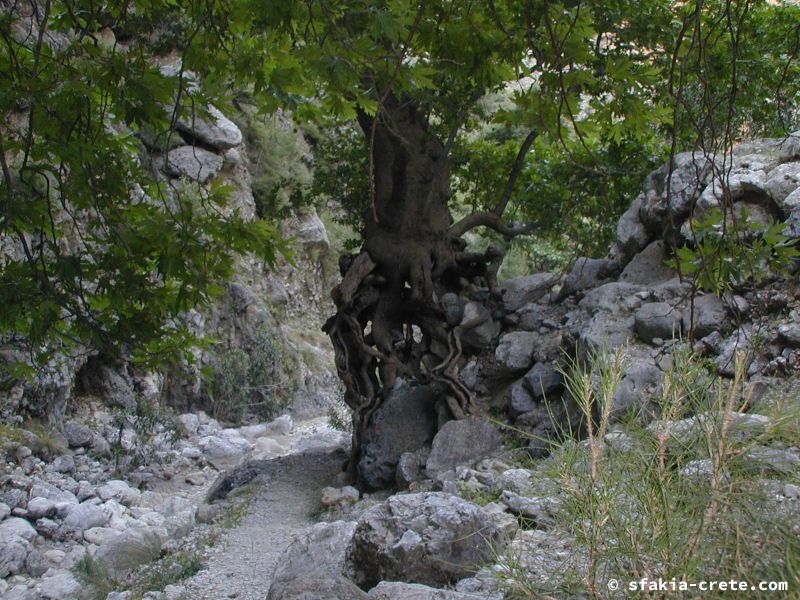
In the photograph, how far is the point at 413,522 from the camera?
423 centimetres

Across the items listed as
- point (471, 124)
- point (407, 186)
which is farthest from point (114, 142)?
point (471, 124)

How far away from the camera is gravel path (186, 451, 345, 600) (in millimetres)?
5105

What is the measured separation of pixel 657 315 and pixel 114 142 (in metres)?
4.58

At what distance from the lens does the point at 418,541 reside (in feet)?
13.3

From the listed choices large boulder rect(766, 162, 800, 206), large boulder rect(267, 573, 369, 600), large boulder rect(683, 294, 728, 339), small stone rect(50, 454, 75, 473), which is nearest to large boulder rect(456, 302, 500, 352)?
large boulder rect(683, 294, 728, 339)

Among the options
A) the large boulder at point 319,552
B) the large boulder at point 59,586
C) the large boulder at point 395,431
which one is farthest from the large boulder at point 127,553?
the large boulder at point 319,552

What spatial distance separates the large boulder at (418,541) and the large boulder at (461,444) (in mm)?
2642

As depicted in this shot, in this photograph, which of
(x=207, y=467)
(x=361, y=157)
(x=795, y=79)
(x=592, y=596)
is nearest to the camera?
(x=592, y=596)

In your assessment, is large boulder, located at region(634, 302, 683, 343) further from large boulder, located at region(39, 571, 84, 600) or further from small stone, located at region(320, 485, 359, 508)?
large boulder, located at region(39, 571, 84, 600)

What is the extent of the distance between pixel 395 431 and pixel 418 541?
154 inches

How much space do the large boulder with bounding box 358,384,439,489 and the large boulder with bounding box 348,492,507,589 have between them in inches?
129

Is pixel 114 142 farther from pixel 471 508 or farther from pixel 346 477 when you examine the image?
pixel 346 477

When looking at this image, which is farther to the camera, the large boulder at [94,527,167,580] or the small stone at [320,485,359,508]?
the small stone at [320,485,359,508]

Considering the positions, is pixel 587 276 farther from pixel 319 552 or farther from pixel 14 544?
pixel 14 544
